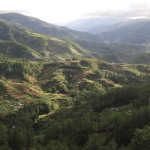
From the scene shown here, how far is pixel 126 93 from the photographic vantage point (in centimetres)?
14188

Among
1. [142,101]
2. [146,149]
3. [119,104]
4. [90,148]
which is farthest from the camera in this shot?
[119,104]

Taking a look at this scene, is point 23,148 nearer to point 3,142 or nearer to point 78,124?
point 3,142

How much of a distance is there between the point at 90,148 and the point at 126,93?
89.4 metres

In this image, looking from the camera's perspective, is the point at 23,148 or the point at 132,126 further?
the point at 23,148

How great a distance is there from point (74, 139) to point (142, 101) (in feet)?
199

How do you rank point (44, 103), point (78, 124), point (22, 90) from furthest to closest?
1. point (22, 90)
2. point (44, 103)
3. point (78, 124)

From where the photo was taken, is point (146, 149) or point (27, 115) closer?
point (146, 149)

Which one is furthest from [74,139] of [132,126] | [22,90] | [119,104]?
[22,90]

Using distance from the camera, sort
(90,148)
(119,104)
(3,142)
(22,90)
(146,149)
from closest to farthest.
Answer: (146,149)
(90,148)
(3,142)
(119,104)
(22,90)

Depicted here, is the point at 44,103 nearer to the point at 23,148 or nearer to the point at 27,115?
the point at 27,115

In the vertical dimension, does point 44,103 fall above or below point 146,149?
below

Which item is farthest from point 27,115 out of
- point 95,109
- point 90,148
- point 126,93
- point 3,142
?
point 90,148

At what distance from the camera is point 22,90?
7638 inches

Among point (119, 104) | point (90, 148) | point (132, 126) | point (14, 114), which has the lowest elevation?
point (14, 114)
